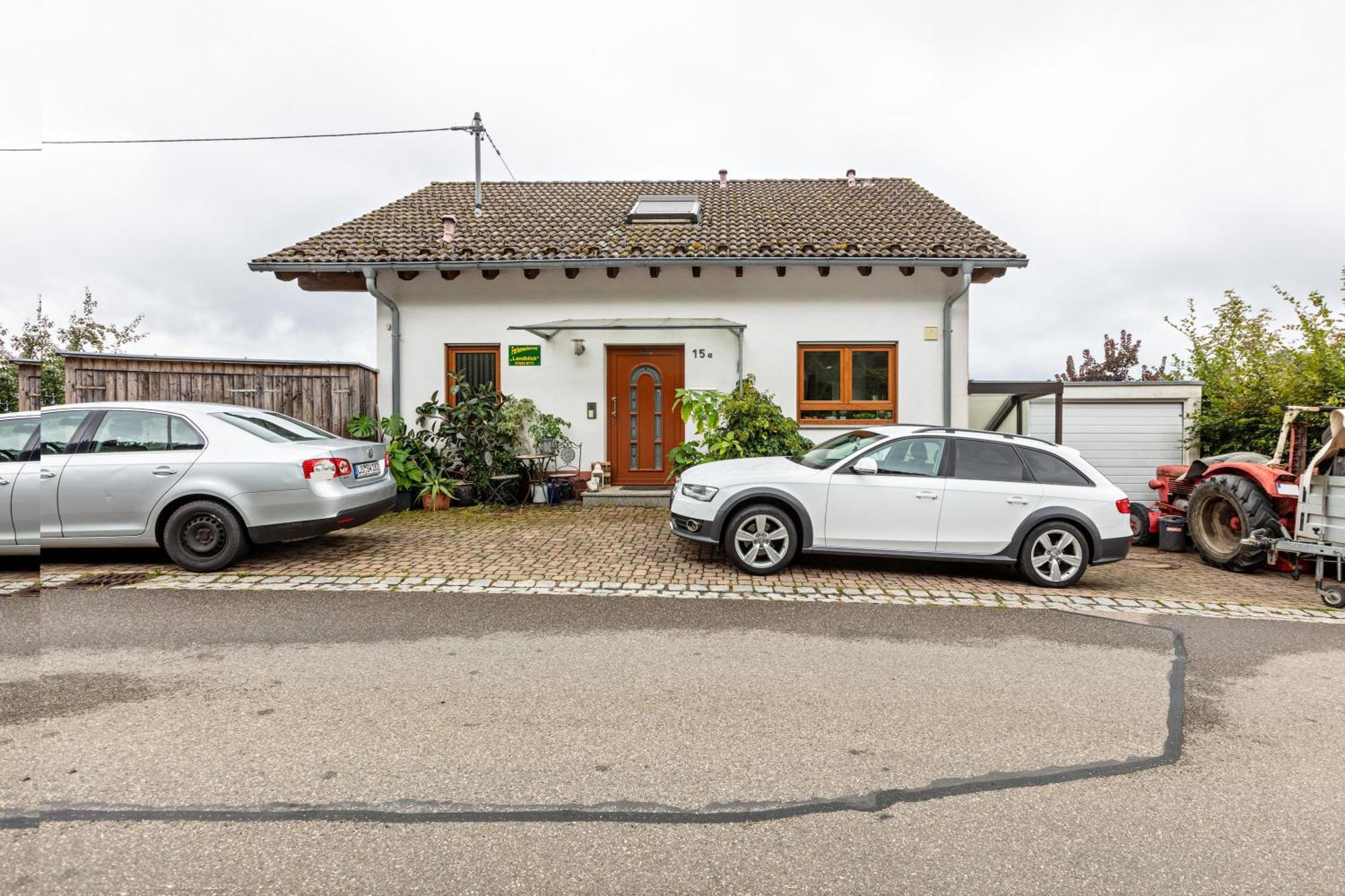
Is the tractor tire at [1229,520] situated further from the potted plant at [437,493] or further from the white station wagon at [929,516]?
the potted plant at [437,493]

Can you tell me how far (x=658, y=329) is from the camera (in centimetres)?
1153

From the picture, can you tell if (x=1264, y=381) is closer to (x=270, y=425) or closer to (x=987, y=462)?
(x=987, y=462)

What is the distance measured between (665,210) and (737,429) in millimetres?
6137

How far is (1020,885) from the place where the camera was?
91.4 inches

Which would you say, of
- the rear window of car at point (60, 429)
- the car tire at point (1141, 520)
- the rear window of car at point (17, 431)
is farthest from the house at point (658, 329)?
the rear window of car at point (17, 431)

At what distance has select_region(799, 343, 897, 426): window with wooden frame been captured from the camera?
11930 millimetres

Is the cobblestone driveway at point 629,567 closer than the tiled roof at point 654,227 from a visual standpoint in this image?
Yes

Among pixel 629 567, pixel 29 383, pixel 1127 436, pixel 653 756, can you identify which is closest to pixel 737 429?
pixel 629 567

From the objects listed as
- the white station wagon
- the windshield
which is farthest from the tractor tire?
the windshield

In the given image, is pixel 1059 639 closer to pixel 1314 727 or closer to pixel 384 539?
pixel 1314 727

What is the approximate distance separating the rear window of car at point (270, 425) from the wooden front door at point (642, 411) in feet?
17.2

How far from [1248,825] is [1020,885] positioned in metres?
1.10

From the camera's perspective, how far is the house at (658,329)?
11734 mm

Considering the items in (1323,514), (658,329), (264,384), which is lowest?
(1323,514)
